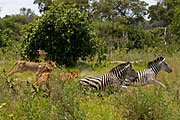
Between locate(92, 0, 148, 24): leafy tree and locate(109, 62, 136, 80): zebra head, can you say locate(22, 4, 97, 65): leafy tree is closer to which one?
locate(109, 62, 136, 80): zebra head

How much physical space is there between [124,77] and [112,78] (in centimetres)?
49

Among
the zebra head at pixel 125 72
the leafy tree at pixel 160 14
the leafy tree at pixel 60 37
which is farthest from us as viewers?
the leafy tree at pixel 160 14

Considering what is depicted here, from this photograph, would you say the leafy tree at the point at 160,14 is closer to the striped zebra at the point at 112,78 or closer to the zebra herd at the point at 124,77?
the zebra herd at the point at 124,77

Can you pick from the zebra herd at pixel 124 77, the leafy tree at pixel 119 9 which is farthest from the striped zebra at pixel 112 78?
the leafy tree at pixel 119 9

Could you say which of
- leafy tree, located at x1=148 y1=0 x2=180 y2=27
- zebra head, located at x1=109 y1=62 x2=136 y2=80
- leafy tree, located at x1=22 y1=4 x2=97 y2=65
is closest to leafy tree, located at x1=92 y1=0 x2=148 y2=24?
leafy tree, located at x1=148 y1=0 x2=180 y2=27

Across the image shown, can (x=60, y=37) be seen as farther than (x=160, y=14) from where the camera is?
No

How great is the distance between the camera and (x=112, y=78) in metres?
6.82

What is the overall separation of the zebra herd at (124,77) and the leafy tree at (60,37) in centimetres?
360

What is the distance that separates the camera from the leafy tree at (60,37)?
10.6 meters

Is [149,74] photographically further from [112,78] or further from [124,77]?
[112,78]

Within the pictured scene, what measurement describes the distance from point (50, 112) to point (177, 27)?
14.9m

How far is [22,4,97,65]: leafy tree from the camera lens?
10617 mm

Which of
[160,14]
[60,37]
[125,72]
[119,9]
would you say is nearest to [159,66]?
[125,72]

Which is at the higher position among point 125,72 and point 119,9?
point 119,9
